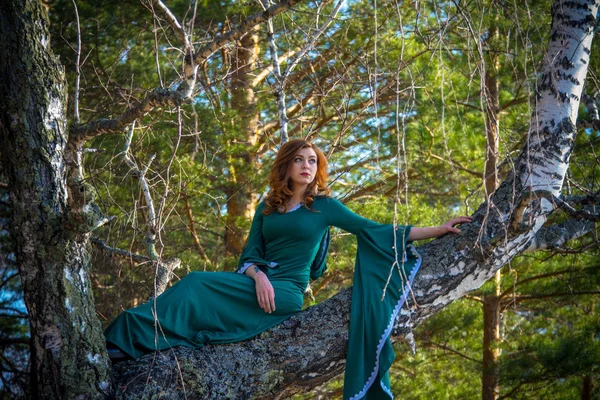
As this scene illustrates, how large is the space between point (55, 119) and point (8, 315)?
12.2ft

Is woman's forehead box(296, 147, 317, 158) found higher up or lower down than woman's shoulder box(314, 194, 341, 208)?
higher up

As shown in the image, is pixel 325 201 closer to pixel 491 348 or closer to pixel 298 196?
pixel 298 196

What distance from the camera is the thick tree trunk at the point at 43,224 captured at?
8.18 ft

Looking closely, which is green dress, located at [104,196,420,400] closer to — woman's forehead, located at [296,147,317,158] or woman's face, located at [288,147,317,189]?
woman's face, located at [288,147,317,189]

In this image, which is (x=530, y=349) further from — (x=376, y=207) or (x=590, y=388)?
(x=376, y=207)

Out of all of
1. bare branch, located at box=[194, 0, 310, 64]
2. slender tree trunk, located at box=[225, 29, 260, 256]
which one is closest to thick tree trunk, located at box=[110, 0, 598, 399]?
bare branch, located at box=[194, 0, 310, 64]

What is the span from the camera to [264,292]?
9.80 feet

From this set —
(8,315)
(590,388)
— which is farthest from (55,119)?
(590,388)

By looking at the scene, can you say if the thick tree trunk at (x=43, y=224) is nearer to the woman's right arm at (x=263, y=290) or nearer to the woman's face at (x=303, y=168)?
the woman's right arm at (x=263, y=290)

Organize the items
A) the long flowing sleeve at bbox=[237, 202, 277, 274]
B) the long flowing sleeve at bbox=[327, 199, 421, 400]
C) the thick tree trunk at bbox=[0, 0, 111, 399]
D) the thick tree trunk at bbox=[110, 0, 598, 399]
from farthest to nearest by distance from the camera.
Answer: the long flowing sleeve at bbox=[237, 202, 277, 274] < the long flowing sleeve at bbox=[327, 199, 421, 400] < the thick tree trunk at bbox=[110, 0, 598, 399] < the thick tree trunk at bbox=[0, 0, 111, 399]

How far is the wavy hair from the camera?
3355 millimetres

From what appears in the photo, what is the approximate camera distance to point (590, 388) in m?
6.85

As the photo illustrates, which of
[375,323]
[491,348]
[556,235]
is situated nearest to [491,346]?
[491,348]

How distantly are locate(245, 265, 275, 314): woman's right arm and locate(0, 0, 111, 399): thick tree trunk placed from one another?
2.34ft
